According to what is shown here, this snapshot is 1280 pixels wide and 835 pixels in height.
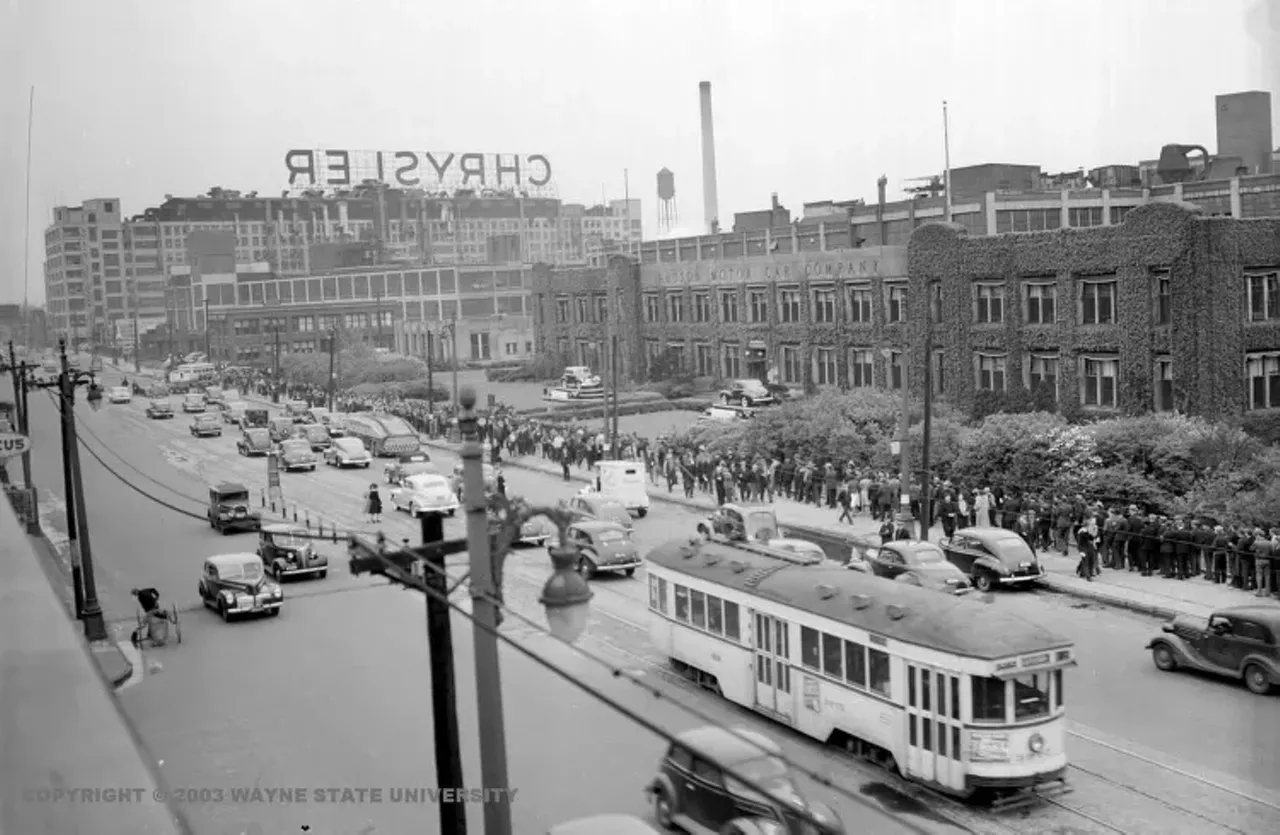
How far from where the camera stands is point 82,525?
1360cm

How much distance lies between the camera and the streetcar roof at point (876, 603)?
10.8 metres

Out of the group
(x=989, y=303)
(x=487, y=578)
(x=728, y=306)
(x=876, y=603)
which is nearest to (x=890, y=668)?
(x=876, y=603)

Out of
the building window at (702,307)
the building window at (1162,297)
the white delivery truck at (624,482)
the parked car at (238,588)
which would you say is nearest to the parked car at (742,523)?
the white delivery truck at (624,482)

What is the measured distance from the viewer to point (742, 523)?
18453 millimetres

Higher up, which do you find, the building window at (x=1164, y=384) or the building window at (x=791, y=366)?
the building window at (x=791, y=366)

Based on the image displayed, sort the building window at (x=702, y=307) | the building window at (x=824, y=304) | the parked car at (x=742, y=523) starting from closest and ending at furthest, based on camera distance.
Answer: the parked car at (x=742, y=523), the building window at (x=702, y=307), the building window at (x=824, y=304)

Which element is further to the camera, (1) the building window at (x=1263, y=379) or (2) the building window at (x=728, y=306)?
(2) the building window at (x=728, y=306)

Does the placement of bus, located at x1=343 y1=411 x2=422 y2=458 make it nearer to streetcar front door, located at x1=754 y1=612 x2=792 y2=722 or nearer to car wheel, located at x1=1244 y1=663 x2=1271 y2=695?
streetcar front door, located at x1=754 y1=612 x2=792 y2=722

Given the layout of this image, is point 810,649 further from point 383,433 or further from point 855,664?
point 383,433

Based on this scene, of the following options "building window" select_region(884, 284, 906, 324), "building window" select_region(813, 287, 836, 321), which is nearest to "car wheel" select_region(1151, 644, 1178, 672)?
"building window" select_region(813, 287, 836, 321)

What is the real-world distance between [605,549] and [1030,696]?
7260 millimetres

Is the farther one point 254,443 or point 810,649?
point 254,443

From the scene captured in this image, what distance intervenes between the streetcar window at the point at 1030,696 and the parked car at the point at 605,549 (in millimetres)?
6973

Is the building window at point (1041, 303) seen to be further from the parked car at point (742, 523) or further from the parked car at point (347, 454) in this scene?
the parked car at point (347, 454)
